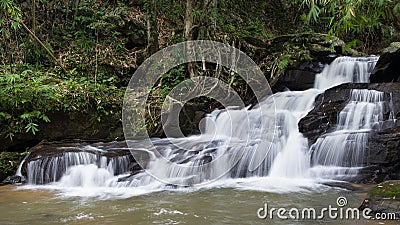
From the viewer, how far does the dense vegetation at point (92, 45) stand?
25.9 feet

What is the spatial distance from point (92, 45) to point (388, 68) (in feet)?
25.9

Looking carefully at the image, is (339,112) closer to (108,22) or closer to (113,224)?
(113,224)

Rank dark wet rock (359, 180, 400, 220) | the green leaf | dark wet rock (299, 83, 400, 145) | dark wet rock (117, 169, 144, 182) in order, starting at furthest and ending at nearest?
the green leaf, dark wet rock (299, 83, 400, 145), dark wet rock (117, 169, 144, 182), dark wet rock (359, 180, 400, 220)

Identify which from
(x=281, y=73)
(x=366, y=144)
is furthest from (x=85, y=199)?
(x=281, y=73)

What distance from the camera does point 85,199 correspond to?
16.9 ft

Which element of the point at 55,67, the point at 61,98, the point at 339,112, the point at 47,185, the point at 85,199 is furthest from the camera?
the point at 55,67

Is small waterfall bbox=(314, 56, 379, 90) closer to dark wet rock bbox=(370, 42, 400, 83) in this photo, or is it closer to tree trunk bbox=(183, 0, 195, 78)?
dark wet rock bbox=(370, 42, 400, 83)

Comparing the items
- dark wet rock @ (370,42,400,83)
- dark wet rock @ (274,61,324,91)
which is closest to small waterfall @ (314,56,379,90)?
dark wet rock @ (274,61,324,91)

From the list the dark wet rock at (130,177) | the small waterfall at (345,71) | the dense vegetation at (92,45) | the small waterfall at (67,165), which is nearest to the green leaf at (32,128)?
the dense vegetation at (92,45)

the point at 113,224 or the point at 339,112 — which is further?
the point at 339,112

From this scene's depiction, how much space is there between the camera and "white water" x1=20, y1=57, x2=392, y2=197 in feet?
19.5

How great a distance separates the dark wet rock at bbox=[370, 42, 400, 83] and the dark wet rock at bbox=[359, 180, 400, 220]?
503cm

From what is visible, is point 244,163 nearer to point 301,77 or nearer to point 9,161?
point 9,161

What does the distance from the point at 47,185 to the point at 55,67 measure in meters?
4.66
